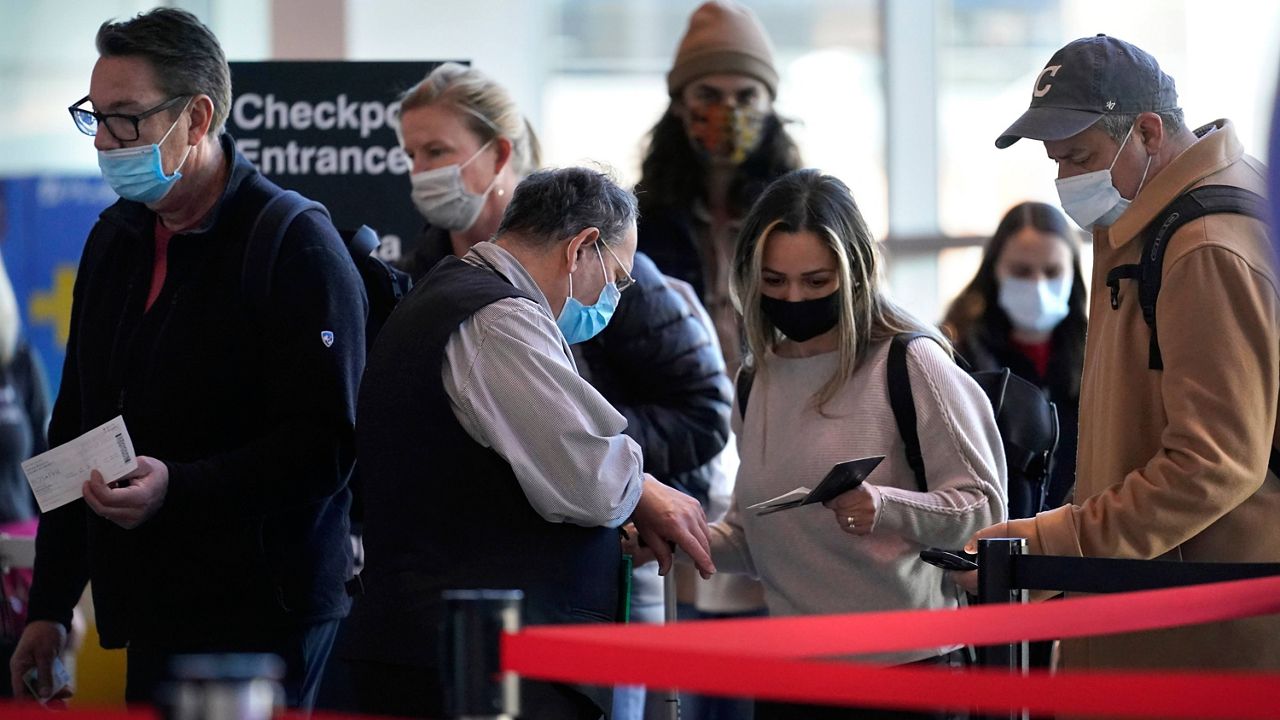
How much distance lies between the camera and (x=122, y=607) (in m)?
2.97

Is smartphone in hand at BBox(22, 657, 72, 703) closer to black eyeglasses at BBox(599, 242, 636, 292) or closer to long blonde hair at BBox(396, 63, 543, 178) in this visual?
black eyeglasses at BBox(599, 242, 636, 292)

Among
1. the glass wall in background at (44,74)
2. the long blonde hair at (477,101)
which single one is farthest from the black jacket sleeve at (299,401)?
the glass wall in background at (44,74)

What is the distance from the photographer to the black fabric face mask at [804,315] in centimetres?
303

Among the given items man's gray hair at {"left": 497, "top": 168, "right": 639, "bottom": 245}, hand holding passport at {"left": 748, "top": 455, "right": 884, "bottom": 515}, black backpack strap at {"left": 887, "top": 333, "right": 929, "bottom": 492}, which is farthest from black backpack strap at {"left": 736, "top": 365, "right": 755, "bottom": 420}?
man's gray hair at {"left": 497, "top": 168, "right": 639, "bottom": 245}

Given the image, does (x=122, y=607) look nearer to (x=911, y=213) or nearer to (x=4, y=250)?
(x=4, y=250)

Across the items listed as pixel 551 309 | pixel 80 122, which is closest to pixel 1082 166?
pixel 551 309

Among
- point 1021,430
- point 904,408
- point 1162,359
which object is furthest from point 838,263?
point 1162,359

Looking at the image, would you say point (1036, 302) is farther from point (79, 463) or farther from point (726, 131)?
point (79, 463)

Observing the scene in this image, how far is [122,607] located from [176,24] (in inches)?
44.3

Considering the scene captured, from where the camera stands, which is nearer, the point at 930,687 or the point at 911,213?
the point at 930,687

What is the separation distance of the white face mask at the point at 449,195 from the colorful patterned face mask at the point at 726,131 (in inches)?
36.3

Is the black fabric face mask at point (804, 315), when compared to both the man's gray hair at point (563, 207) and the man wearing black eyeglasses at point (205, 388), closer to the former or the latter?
the man's gray hair at point (563, 207)

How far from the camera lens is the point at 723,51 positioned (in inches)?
180

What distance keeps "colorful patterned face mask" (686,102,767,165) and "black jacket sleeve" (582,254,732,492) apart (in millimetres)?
899
